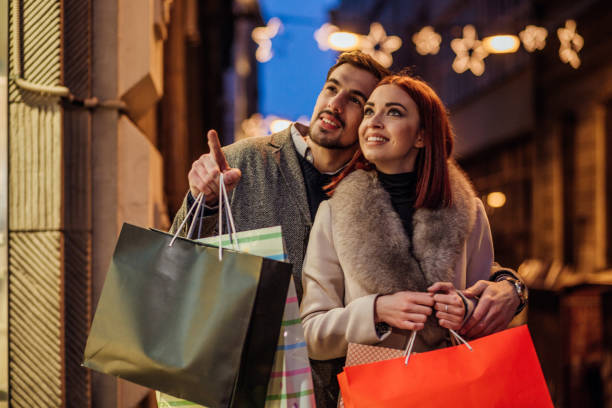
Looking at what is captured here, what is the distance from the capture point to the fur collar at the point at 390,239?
85.9 inches

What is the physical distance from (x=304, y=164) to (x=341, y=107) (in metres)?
0.33

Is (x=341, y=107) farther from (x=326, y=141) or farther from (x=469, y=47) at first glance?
(x=469, y=47)

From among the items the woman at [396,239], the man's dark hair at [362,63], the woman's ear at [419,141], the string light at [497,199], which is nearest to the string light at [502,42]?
the man's dark hair at [362,63]

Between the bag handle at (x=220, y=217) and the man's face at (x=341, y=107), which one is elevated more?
the man's face at (x=341, y=107)

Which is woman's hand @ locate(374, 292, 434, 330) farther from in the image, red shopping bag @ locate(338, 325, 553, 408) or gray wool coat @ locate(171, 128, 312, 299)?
gray wool coat @ locate(171, 128, 312, 299)

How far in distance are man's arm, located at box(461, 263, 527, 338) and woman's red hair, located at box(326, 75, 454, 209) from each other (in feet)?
1.16

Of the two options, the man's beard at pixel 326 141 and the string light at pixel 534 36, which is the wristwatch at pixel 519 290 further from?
the string light at pixel 534 36

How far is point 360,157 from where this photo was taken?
2482mm

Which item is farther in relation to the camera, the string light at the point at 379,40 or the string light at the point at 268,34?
the string light at the point at 268,34

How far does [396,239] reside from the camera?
2225mm

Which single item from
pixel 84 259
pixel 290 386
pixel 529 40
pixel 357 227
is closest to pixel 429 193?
pixel 357 227

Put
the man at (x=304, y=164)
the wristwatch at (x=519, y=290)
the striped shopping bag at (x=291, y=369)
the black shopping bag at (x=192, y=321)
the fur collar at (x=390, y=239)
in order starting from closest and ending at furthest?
the black shopping bag at (x=192, y=321) → the striped shopping bag at (x=291, y=369) → the fur collar at (x=390, y=239) → the wristwatch at (x=519, y=290) → the man at (x=304, y=164)

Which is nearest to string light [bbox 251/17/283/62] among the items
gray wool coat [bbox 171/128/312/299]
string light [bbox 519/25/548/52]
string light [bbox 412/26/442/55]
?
string light [bbox 412/26/442/55]

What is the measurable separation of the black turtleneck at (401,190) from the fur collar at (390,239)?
0.16ft
